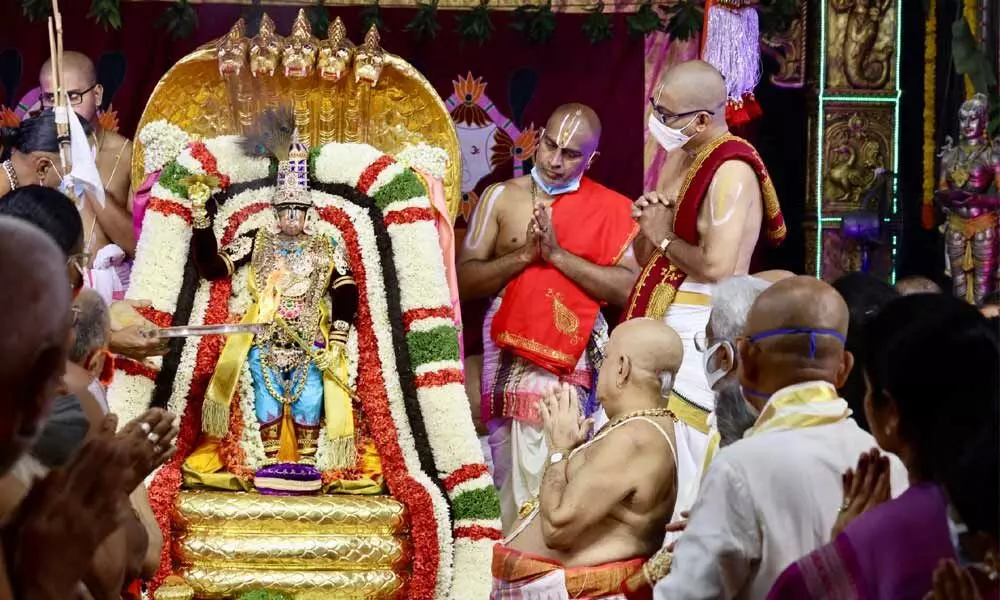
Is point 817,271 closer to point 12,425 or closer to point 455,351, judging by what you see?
point 455,351

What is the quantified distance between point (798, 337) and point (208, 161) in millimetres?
4547

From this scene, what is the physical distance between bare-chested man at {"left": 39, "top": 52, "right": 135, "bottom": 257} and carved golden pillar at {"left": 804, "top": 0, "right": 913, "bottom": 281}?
11.7 ft

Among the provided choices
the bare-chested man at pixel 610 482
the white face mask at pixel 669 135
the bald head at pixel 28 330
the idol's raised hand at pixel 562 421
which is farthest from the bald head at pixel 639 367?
the bald head at pixel 28 330

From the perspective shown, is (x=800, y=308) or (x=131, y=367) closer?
(x=800, y=308)

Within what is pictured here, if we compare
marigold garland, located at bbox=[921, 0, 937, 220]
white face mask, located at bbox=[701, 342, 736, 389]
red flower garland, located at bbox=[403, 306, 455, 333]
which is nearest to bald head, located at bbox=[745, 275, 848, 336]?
white face mask, located at bbox=[701, 342, 736, 389]

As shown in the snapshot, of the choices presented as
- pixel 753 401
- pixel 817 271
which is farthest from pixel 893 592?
pixel 817 271

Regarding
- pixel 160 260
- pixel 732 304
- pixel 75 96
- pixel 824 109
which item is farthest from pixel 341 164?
pixel 732 304

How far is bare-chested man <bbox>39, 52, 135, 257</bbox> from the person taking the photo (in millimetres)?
7465

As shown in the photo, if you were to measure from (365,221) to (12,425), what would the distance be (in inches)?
213

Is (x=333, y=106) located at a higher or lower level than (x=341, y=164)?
higher

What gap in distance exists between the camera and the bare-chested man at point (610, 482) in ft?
13.7

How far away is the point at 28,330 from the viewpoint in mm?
1989

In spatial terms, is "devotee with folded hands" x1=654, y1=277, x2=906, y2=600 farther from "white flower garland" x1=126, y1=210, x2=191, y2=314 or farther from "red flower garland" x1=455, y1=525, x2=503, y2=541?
"white flower garland" x1=126, y1=210, x2=191, y2=314

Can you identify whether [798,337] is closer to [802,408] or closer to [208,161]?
[802,408]
